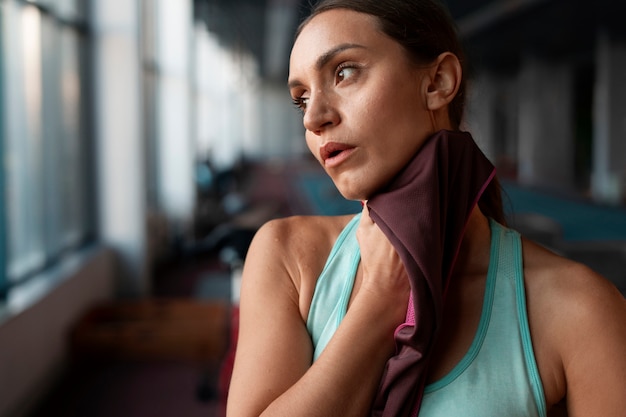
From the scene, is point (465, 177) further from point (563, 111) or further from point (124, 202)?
point (563, 111)

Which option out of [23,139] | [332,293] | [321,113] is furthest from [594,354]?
[23,139]

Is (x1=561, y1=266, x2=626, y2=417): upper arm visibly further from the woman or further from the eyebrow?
the eyebrow

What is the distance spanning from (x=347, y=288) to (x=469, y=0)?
584 inches

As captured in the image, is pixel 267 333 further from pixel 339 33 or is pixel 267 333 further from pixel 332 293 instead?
pixel 339 33

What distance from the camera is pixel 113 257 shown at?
22.4ft

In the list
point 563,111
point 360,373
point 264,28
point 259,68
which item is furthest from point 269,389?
point 259,68

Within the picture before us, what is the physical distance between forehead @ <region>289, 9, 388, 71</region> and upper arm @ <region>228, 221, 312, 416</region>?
12.1 inches

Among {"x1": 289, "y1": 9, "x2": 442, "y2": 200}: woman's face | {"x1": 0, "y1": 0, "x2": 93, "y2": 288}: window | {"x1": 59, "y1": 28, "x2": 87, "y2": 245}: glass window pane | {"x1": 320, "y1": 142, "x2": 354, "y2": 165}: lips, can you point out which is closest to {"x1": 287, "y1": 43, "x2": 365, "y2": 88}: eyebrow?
{"x1": 289, "y1": 9, "x2": 442, "y2": 200}: woman's face

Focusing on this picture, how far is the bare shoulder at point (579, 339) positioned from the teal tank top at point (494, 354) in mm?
23

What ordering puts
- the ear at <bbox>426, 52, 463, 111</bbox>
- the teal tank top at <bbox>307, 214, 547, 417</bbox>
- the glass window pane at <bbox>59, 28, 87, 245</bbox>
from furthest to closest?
1. the glass window pane at <bbox>59, 28, 87, 245</bbox>
2. the ear at <bbox>426, 52, 463, 111</bbox>
3. the teal tank top at <bbox>307, 214, 547, 417</bbox>

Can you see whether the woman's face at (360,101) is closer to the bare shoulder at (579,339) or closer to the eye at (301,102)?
the eye at (301,102)

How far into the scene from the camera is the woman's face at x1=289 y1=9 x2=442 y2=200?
1004 millimetres

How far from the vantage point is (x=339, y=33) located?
102 centimetres

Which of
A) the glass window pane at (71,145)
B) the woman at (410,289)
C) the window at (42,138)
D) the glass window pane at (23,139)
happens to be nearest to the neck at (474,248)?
the woman at (410,289)
